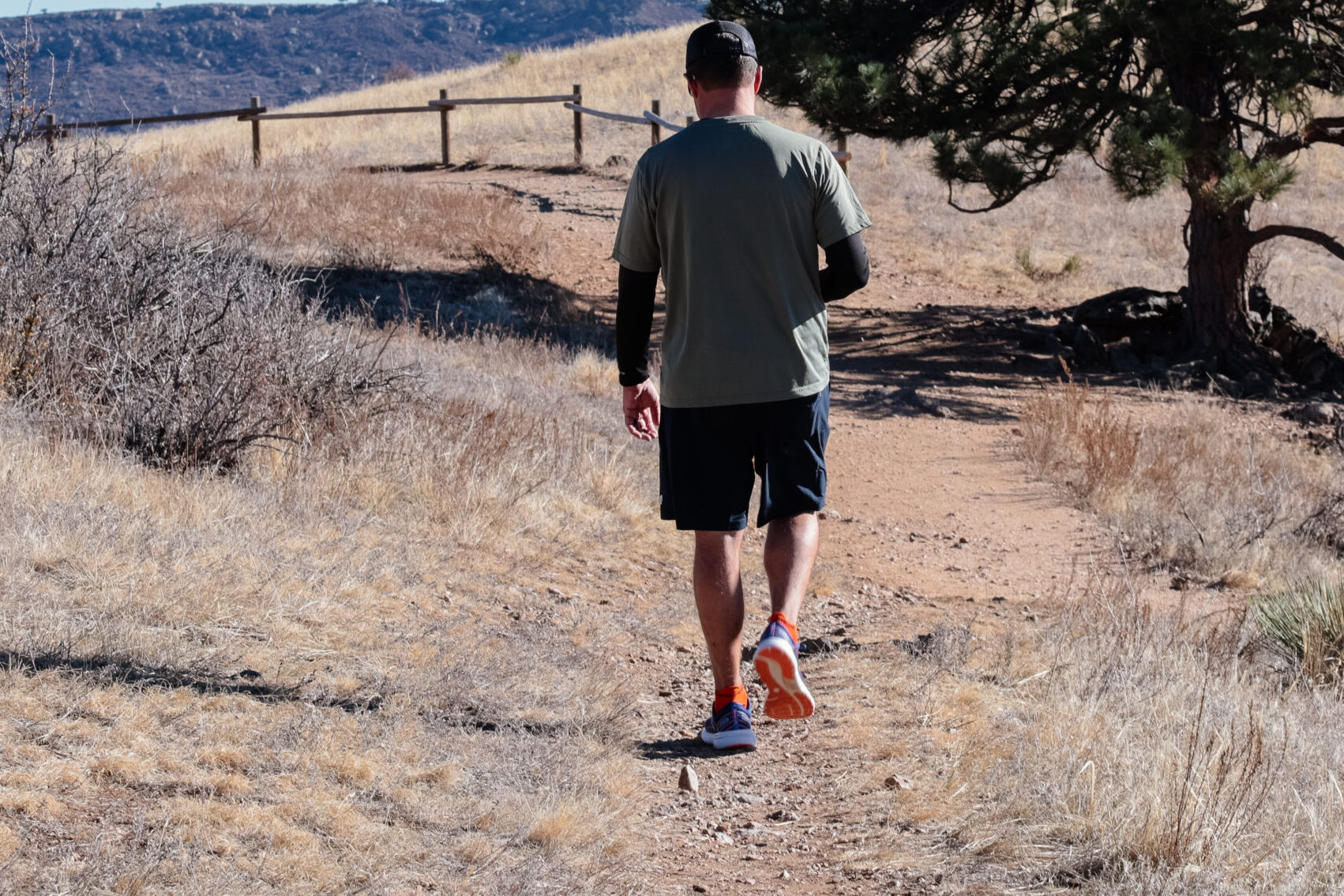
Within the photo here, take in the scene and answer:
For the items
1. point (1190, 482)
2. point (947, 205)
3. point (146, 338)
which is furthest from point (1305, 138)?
point (146, 338)

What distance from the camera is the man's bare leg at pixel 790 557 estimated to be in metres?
3.20

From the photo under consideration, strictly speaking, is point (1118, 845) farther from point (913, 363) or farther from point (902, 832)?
point (913, 363)

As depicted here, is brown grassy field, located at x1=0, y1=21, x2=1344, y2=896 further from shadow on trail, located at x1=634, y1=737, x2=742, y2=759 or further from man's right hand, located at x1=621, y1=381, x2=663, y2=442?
man's right hand, located at x1=621, y1=381, x2=663, y2=442

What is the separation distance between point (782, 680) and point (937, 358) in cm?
983

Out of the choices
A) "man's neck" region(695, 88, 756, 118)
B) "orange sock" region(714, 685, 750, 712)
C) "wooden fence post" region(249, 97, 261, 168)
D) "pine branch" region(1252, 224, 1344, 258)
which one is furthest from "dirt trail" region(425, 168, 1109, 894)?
"wooden fence post" region(249, 97, 261, 168)

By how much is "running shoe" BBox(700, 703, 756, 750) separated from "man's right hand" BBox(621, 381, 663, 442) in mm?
838

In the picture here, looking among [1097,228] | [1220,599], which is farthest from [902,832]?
[1097,228]

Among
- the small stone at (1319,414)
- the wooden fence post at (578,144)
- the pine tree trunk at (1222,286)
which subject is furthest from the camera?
the wooden fence post at (578,144)

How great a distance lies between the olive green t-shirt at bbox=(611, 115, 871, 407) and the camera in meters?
2.98

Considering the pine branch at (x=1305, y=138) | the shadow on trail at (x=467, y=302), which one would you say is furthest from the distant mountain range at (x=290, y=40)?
the pine branch at (x=1305, y=138)

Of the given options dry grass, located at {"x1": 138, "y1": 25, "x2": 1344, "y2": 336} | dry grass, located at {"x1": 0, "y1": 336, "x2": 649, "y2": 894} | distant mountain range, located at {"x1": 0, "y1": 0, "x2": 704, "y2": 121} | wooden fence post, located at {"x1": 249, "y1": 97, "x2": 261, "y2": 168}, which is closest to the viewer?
dry grass, located at {"x1": 0, "y1": 336, "x2": 649, "y2": 894}

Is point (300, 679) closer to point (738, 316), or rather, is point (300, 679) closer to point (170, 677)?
point (170, 677)

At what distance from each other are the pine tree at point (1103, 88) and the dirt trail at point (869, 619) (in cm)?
214

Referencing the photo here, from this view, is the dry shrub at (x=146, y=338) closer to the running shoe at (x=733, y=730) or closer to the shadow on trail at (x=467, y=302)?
the running shoe at (x=733, y=730)
